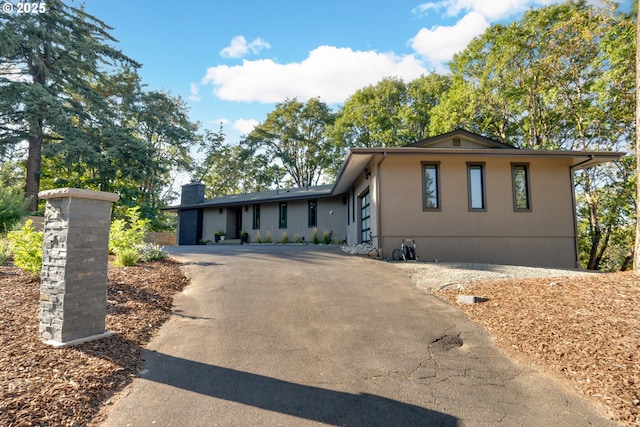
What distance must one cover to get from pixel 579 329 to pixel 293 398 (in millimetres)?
3403

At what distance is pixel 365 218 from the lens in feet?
40.5

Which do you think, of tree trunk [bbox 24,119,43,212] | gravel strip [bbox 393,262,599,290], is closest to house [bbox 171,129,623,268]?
gravel strip [bbox 393,262,599,290]

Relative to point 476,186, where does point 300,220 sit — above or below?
below

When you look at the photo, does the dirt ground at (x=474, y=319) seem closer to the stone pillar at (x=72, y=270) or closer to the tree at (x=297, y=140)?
the stone pillar at (x=72, y=270)

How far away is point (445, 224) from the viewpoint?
10.2 m

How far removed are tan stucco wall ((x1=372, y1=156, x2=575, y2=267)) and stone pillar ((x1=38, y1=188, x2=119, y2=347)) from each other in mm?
7462

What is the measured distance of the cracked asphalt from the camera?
2.64m

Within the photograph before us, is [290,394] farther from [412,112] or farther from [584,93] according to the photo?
[412,112]

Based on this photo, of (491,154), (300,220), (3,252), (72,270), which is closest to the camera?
(72,270)

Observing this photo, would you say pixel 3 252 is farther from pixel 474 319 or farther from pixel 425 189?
pixel 425 189

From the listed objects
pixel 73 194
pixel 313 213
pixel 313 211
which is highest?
pixel 313 211

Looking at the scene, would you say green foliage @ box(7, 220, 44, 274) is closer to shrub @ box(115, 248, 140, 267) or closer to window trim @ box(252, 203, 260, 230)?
shrub @ box(115, 248, 140, 267)

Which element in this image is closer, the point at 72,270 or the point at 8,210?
the point at 72,270

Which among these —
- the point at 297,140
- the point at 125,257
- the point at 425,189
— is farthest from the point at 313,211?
the point at 297,140
